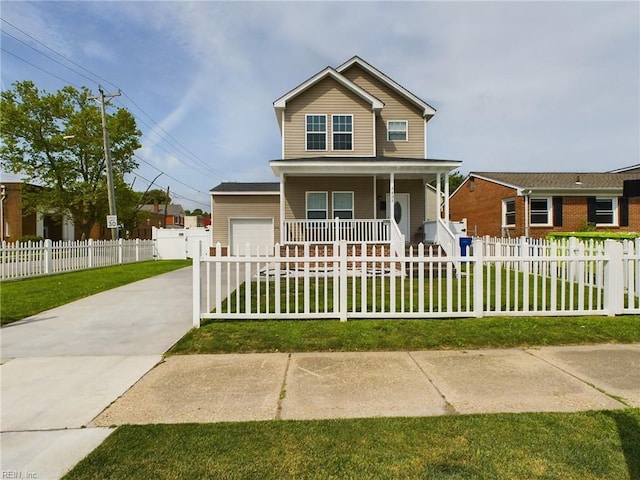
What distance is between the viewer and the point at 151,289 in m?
10.2

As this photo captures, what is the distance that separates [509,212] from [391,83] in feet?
34.5

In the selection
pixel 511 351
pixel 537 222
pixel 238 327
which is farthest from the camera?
pixel 537 222

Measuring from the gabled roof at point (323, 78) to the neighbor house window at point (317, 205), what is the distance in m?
3.98

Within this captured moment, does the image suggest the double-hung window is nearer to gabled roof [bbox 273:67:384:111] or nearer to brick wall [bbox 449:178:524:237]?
brick wall [bbox 449:178:524:237]

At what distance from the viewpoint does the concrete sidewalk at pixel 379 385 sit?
3.29 meters

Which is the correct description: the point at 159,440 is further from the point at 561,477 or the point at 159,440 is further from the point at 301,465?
the point at 561,477

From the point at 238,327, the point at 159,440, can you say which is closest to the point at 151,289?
the point at 238,327

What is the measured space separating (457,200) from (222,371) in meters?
27.4

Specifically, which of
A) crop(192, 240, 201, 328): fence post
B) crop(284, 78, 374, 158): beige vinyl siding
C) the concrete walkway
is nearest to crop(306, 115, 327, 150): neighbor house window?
crop(284, 78, 374, 158): beige vinyl siding

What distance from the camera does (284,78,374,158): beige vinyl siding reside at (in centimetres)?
1622

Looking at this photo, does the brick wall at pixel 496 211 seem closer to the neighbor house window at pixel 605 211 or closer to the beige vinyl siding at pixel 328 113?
the neighbor house window at pixel 605 211

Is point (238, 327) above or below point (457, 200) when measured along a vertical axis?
below

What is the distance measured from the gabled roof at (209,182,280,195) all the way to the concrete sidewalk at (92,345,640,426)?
17174 millimetres

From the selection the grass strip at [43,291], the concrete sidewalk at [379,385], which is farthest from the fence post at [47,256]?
the concrete sidewalk at [379,385]
